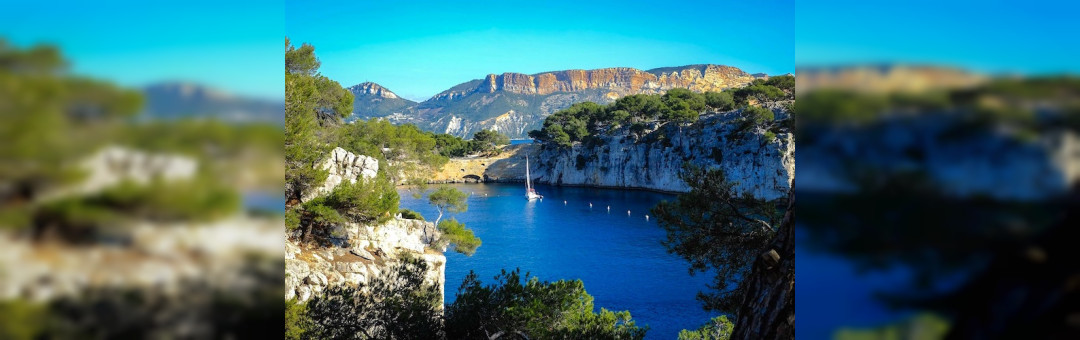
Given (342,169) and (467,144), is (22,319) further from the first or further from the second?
(467,144)

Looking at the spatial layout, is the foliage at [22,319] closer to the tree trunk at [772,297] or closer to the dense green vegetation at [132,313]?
the dense green vegetation at [132,313]

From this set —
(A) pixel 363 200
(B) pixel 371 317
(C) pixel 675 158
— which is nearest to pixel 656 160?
(C) pixel 675 158

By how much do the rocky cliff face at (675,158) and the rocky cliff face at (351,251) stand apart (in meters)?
12.5

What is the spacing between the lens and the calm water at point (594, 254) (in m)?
16.4

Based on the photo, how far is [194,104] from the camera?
4.06 feet

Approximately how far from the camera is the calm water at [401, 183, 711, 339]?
53.7 feet

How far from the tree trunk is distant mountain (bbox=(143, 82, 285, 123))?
175 cm

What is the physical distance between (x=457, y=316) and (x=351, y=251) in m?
5.71

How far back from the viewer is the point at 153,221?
116cm

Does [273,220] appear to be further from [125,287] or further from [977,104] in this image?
[977,104]

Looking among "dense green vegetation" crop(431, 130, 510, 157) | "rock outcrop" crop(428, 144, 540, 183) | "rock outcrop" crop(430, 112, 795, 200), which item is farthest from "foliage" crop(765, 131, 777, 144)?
"dense green vegetation" crop(431, 130, 510, 157)

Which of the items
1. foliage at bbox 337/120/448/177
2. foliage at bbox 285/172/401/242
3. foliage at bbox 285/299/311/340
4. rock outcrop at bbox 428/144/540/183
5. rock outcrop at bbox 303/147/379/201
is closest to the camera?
foliage at bbox 285/299/311/340

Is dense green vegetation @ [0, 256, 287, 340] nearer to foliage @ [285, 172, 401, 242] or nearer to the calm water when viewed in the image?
foliage @ [285, 172, 401, 242]

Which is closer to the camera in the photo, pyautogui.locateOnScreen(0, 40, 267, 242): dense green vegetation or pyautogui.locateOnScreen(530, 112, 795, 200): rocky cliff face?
pyautogui.locateOnScreen(0, 40, 267, 242): dense green vegetation
